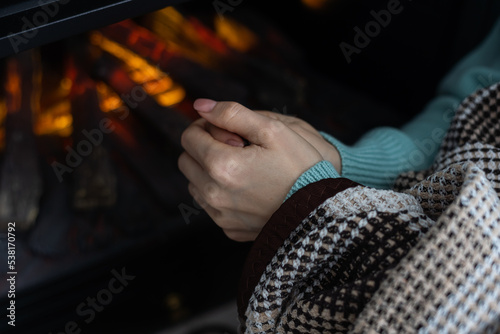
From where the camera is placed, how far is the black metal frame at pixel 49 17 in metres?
0.51

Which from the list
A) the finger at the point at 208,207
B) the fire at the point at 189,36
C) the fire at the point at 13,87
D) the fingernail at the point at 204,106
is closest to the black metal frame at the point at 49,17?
the fingernail at the point at 204,106

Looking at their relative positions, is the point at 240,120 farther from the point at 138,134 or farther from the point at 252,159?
the point at 138,134

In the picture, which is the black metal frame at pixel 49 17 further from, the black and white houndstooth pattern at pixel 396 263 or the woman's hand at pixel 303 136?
the black and white houndstooth pattern at pixel 396 263

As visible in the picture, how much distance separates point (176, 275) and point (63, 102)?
36 cm

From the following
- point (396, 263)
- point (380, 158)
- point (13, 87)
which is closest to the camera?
point (396, 263)

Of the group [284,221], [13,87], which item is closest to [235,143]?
[284,221]

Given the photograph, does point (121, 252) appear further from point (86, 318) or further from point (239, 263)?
point (239, 263)

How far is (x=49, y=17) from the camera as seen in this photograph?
523 mm

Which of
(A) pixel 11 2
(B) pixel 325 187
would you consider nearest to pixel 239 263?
(B) pixel 325 187

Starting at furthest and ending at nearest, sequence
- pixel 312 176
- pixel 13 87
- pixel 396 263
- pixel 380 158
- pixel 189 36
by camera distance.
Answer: pixel 189 36 < pixel 13 87 < pixel 380 158 < pixel 312 176 < pixel 396 263

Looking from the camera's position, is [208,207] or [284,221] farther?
[208,207]

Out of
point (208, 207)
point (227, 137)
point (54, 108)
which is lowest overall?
point (54, 108)

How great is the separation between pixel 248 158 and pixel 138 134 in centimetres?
39

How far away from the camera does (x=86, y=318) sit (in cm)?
81
